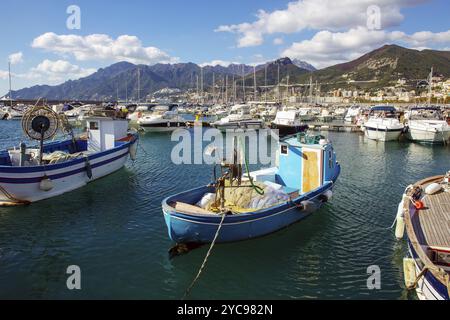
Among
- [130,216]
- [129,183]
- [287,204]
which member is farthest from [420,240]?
[129,183]

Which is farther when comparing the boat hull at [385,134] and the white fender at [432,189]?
the boat hull at [385,134]

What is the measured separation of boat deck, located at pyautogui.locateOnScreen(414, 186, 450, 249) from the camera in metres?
10.0

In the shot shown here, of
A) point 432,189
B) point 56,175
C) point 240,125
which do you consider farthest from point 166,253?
point 240,125

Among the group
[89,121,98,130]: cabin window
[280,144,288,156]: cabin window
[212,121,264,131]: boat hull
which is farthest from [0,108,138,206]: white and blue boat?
[212,121,264,131]: boat hull

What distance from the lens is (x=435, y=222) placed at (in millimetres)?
11398

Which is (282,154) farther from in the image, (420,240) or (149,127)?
(149,127)

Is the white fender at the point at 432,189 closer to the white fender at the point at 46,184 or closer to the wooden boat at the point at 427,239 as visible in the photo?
the wooden boat at the point at 427,239

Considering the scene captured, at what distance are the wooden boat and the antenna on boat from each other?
65.5 ft

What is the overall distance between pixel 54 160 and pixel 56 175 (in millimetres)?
1542

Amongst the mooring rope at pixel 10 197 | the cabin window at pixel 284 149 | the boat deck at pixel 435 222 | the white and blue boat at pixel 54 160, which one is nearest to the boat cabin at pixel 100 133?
the white and blue boat at pixel 54 160

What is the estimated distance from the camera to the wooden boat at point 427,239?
27.9 ft

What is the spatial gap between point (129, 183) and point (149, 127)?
119 ft

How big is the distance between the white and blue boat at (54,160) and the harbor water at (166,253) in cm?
81

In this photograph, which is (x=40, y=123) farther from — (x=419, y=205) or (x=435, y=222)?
(x=435, y=222)
